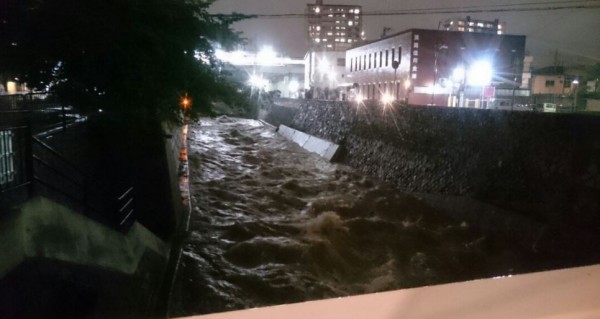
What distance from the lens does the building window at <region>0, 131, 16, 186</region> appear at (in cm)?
531

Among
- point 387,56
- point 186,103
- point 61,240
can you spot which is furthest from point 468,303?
point 387,56

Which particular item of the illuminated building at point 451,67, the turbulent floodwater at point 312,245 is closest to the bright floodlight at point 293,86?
the illuminated building at point 451,67

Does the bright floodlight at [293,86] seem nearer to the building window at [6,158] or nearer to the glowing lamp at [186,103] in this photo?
the glowing lamp at [186,103]

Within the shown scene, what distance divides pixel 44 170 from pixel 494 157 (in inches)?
452

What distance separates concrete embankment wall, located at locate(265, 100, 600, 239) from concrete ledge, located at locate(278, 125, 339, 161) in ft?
6.32

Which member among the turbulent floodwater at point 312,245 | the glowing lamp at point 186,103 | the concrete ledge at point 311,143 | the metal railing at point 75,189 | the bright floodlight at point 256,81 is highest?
the bright floodlight at point 256,81

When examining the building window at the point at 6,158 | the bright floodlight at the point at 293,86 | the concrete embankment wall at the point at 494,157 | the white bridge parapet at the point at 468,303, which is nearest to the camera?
the white bridge parapet at the point at 468,303

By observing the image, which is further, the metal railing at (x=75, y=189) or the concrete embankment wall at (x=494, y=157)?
the concrete embankment wall at (x=494, y=157)

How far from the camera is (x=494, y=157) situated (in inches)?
504

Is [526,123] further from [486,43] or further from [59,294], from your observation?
[486,43]

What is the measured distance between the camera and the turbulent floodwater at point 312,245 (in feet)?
28.4

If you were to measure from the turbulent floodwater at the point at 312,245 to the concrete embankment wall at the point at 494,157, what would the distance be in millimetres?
1121

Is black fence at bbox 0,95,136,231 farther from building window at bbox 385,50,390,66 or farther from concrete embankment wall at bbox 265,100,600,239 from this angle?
building window at bbox 385,50,390,66

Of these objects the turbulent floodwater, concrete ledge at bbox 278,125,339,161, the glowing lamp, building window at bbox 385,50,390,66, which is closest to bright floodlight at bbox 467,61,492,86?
building window at bbox 385,50,390,66
